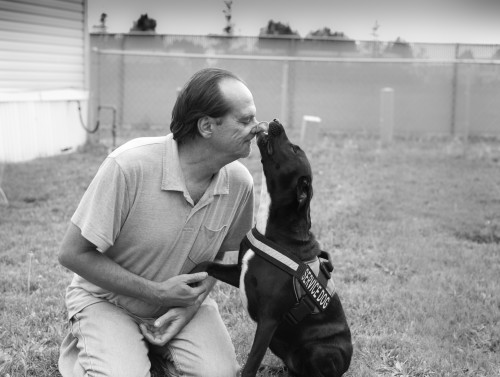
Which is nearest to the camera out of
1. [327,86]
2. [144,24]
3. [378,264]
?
[378,264]

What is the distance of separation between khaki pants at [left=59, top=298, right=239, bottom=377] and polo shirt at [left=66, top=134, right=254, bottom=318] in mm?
80

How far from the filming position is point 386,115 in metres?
12.2

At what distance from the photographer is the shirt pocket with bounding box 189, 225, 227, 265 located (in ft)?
10.0

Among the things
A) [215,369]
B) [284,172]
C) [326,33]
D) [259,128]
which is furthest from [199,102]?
[326,33]

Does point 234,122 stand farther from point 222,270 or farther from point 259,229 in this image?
point 222,270

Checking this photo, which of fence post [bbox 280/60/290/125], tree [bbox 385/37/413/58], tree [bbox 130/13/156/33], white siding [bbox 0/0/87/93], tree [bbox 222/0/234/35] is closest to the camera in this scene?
white siding [bbox 0/0/87/93]

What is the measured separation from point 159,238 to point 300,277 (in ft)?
2.11

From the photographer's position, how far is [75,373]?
286 centimetres

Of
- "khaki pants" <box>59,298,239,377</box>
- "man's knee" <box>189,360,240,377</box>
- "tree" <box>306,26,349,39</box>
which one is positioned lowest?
"man's knee" <box>189,360,240,377</box>

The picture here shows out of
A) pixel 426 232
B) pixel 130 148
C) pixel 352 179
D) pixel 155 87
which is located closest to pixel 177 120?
pixel 130 148

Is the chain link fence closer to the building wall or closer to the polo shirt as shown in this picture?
the building wall

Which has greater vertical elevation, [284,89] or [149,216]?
[284,89]

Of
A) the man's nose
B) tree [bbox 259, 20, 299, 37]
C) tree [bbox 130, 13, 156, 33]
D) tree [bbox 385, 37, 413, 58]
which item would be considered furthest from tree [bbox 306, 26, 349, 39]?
the man's nose

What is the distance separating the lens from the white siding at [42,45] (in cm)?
968
